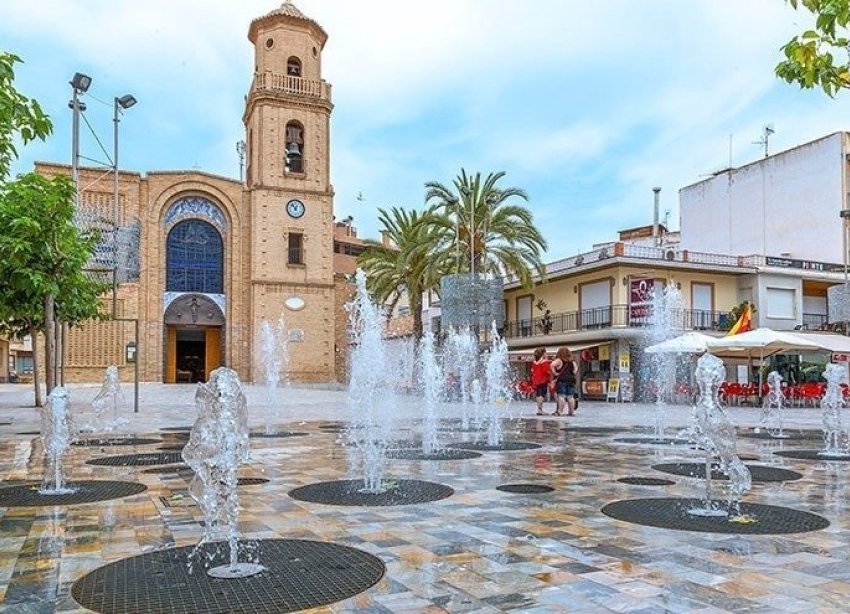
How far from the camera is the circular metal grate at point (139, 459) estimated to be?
8.91 meters

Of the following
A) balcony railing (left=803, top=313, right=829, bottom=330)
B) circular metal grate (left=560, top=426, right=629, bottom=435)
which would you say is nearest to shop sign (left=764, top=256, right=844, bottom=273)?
balcony railing (left=803, top=313, right=829, bottom=330)

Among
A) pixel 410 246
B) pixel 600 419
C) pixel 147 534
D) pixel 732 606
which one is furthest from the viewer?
pixel 410 246

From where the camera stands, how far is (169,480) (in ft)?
24.8

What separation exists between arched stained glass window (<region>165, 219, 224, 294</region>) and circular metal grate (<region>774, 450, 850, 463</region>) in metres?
31.0

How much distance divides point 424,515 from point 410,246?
24767 mm

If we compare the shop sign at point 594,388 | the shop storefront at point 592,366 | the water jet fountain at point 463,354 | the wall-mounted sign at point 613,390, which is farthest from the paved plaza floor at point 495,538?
the shop storefront at point 592,366

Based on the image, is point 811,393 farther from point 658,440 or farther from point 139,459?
point 139,459

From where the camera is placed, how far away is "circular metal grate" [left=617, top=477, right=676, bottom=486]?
741 cm

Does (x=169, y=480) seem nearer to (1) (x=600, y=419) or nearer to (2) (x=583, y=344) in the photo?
(1) (x=600, y=419)

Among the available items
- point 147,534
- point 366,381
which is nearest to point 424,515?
point 147,534

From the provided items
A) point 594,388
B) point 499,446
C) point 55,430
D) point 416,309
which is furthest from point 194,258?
point 55,430

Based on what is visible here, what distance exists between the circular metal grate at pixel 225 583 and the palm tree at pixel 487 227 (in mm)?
24388

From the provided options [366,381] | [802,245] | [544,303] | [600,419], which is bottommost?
[600,419]

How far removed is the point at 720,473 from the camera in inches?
315
